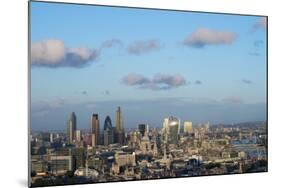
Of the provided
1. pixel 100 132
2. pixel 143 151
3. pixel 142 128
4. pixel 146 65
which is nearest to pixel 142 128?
pixel 142 128

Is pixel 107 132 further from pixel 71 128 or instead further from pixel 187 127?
pixel 187 127

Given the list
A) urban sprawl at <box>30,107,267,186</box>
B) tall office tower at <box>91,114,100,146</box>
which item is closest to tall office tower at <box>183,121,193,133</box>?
urban sprawl at <box>30,107,267,186</box>

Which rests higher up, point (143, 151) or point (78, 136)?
point (78, 136)

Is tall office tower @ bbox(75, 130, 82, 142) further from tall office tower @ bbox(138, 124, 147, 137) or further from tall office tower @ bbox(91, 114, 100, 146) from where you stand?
tall office tower @ bbox(138, 124, 147, 137)

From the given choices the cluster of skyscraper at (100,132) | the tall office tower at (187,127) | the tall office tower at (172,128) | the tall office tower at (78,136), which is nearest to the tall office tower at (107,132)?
the cluster of skyscraper at (100,132)

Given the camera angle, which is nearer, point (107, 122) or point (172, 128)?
point (107, 122)

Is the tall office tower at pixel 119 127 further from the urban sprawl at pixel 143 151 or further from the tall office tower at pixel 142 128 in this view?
the tall office tower at pixel 142 128
